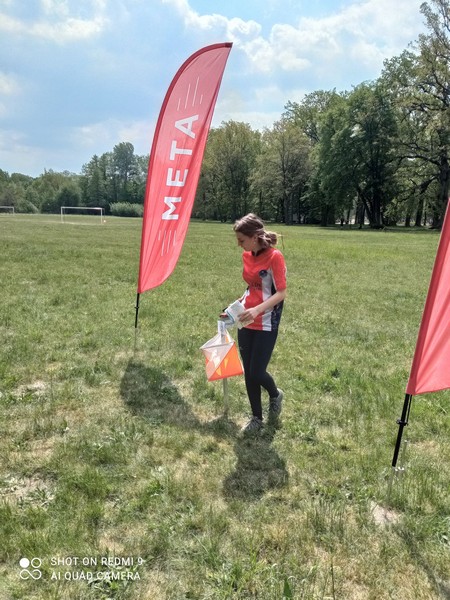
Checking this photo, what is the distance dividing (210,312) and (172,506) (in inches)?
219

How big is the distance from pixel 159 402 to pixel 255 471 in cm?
155

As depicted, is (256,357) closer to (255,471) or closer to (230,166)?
(255,471)

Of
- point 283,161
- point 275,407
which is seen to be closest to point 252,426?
point 275,407

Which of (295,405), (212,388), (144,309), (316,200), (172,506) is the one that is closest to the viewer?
(172,506)

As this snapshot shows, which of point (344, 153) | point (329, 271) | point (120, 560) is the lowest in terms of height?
point (120, 560)

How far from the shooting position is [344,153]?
47000 mm

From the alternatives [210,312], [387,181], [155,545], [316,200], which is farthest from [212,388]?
[316,200]

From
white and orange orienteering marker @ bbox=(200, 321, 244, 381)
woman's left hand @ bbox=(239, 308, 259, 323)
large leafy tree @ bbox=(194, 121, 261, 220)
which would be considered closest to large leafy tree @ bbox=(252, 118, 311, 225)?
large leafy tree @ bbox=(194, 121, 261, 220)

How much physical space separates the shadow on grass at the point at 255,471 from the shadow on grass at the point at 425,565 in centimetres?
89

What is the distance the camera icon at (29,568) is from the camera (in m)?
2.39

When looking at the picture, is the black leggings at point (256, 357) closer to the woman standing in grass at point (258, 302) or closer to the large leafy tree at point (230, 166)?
the woman standing in grass at point (258, 302)

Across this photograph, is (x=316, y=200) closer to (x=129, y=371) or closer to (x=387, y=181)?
(x=387, y=181)

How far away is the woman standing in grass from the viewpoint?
12.2 feet

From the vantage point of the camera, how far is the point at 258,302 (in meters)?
3.92
